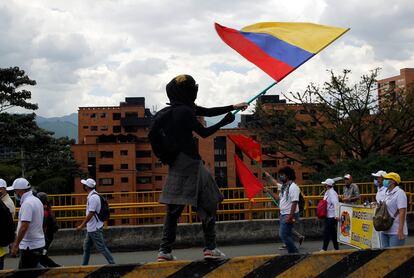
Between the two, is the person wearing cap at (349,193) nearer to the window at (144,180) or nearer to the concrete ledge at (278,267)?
the concrete ledge at (278,267)

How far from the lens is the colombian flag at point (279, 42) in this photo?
6.40 meters

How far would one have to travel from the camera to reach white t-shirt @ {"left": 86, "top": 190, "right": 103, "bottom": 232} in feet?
32.6

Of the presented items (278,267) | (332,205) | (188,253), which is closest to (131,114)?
(188,253)

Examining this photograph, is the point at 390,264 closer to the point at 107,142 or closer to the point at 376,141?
the point at 376,141

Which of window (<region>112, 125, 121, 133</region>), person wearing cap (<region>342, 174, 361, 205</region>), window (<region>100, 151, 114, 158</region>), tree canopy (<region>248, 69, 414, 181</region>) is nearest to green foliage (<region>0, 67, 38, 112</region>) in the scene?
tree canopy (<region>248, 69, 414, 181</region>)

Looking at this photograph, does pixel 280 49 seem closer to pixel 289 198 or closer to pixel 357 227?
pixel 289 198

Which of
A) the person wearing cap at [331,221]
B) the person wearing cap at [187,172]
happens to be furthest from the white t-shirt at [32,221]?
the person wearing cap at [331,221]

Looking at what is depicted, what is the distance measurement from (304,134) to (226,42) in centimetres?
2507

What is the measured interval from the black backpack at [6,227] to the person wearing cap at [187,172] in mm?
2036

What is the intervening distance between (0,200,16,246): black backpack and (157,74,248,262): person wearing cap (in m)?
2.04

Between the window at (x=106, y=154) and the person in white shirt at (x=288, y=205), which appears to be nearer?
the person in white shirt at (x=288, y=205)

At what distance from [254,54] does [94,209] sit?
15.5 ft

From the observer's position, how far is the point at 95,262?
11.9 meters

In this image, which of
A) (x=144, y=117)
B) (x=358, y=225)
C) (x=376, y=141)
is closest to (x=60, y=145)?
(x=376, y=141)
